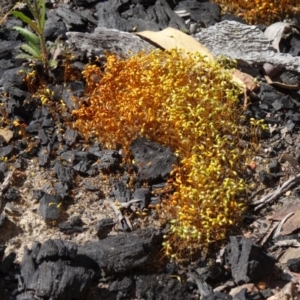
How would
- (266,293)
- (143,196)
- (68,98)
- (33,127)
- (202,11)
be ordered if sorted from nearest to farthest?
1. (266,293)
2. (143,196)
3. (33,127)
4. (68,98)
5. (202,11)

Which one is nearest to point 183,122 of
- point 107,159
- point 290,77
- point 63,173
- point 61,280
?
point 107,159

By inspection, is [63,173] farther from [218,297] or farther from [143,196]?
[218,297]

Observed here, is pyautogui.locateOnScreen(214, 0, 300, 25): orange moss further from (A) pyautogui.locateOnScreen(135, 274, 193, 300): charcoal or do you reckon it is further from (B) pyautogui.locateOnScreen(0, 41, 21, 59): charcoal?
(A) pyautogui.locateOnScreen(135, 274, 193, 300): charcoal

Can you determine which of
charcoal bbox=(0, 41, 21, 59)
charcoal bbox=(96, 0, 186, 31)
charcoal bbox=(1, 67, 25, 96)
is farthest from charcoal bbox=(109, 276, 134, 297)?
charcoal bbox=(96, 0, 186, 31)

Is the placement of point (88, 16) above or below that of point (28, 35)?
below

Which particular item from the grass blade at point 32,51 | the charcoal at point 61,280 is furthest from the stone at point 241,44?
the charcoal at point 61,280

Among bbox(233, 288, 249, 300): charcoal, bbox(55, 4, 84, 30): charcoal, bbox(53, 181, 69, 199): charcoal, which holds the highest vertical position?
bbox(55, 4, 84, 30): charcoal
